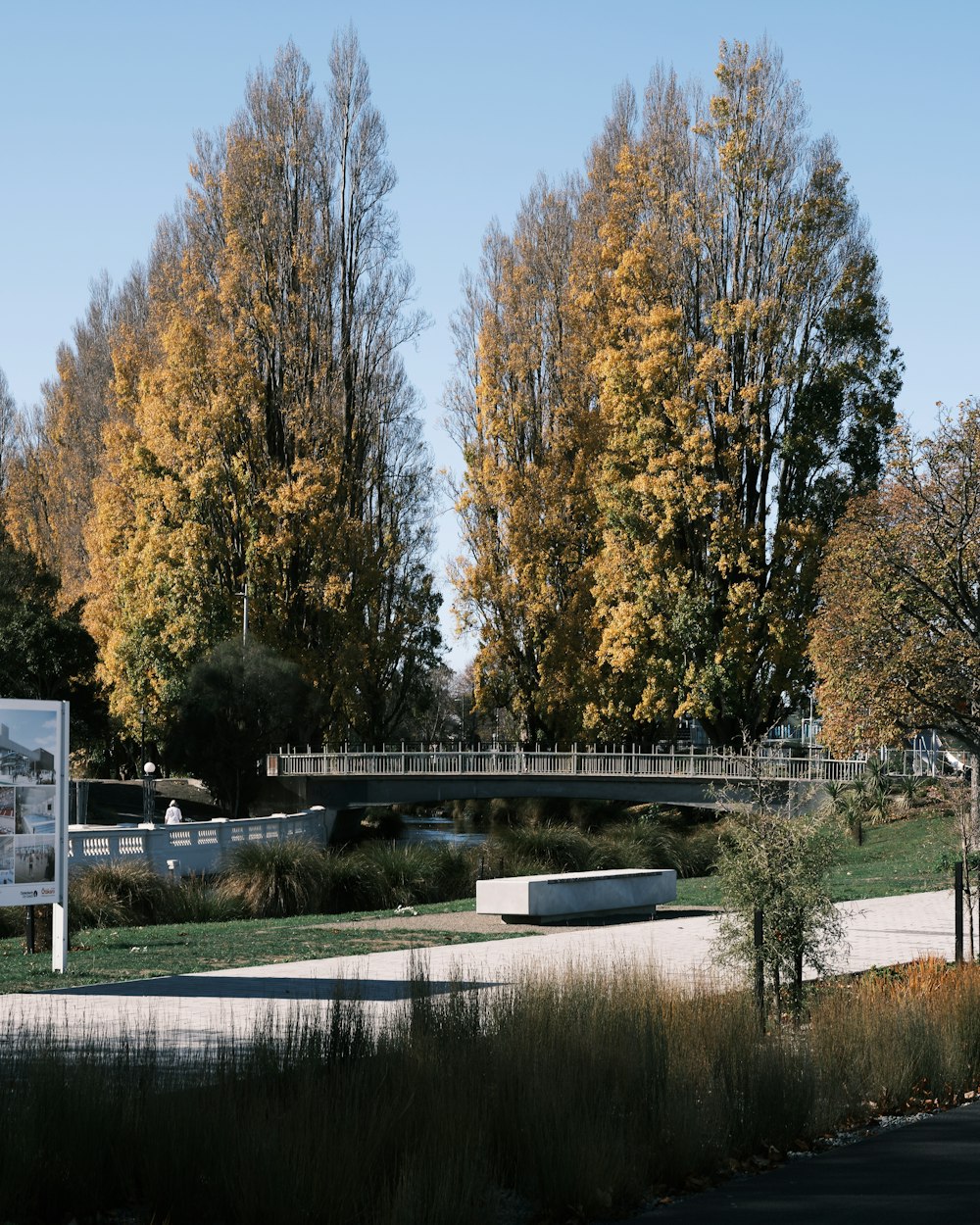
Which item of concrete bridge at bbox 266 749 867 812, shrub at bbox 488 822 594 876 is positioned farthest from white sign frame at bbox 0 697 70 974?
concrete bridge at bbox 266 749 867 812

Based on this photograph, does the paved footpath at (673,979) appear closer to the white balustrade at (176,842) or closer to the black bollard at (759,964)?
the black bollard at (759,964)

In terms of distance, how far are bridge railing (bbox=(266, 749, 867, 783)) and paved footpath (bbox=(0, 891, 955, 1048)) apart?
→ 2179 centimetres

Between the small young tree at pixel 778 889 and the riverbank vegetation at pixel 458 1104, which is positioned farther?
the small young tree at pixel 778 889

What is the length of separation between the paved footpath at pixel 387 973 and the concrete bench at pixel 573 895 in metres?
0.44

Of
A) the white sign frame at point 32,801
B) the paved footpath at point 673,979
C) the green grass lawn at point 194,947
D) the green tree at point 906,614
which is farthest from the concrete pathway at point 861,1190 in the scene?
the green tree at point 906,614

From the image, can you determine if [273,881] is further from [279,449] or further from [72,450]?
[72,450]

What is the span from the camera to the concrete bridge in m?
46.1

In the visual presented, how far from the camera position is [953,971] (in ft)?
42.1

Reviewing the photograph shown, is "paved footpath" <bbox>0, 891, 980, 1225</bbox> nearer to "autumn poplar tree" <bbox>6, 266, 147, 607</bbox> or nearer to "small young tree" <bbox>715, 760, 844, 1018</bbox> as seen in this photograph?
"small young tree" <bbox>715, 760, 844, 1018</bbox>

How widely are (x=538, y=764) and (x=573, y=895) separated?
28.8 metres

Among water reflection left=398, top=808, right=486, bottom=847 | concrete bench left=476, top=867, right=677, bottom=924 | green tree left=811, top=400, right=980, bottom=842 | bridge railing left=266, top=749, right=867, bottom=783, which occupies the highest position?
green tree left=811, top=400, right=980, bottom=842

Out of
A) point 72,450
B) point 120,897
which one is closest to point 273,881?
point 120,897

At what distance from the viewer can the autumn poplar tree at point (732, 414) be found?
4338cm

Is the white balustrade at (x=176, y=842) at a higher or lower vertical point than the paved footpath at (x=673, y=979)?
lower
